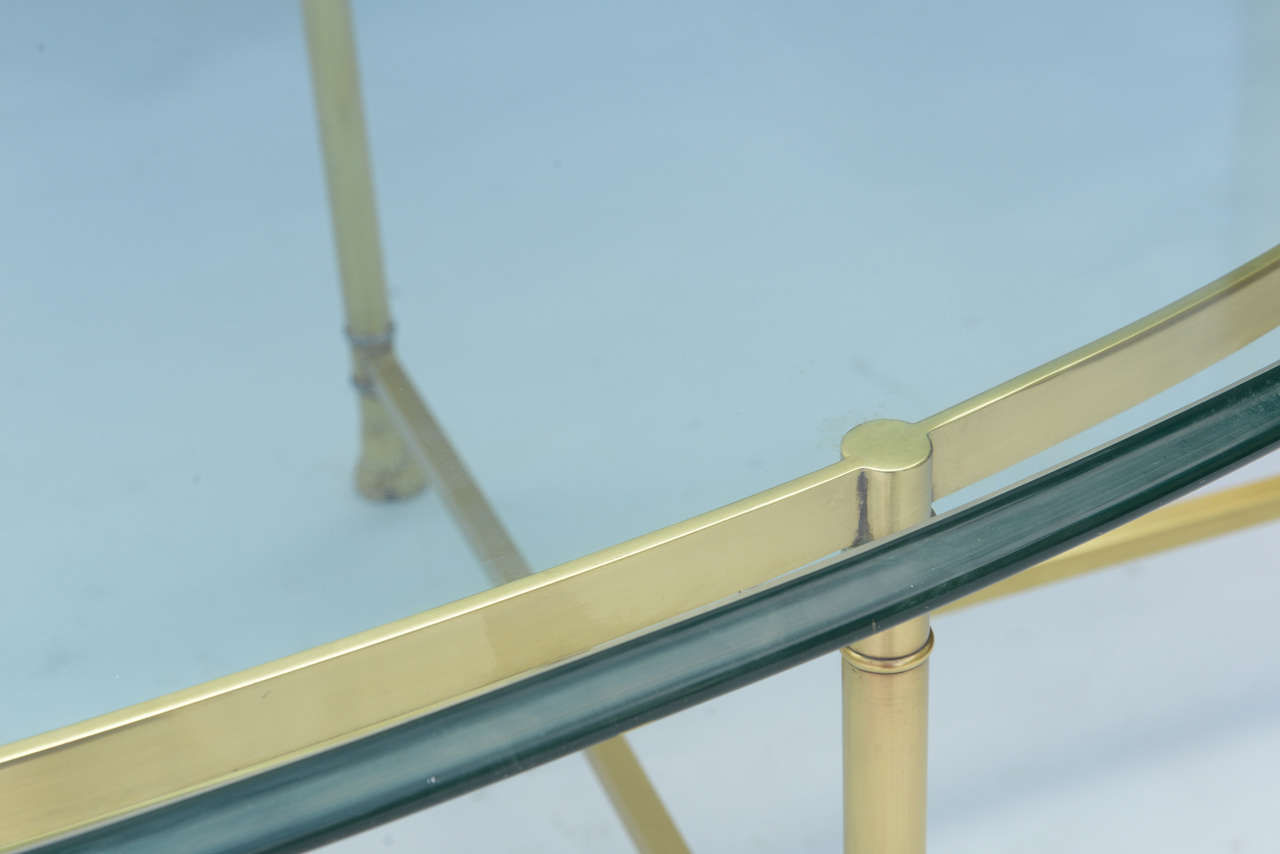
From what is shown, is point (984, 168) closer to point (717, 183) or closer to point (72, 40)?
point (717, 183)

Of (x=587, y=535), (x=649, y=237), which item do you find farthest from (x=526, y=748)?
(x=649, y=237)

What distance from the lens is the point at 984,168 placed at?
0.41m

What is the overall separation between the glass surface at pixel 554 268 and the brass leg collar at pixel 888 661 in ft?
0.14

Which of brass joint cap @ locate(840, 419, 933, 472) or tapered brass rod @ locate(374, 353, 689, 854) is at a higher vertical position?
tapered brass rod @ locate(374, 353, 689, 854)

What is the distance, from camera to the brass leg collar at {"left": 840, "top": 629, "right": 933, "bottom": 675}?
0.32m

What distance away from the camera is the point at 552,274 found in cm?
42

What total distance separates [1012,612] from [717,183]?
0.93 ft

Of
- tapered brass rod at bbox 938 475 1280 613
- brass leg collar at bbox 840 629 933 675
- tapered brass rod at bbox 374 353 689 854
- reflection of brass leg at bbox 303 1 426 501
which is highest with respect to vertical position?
reflection of brass leg at bbox 303 1 426 501

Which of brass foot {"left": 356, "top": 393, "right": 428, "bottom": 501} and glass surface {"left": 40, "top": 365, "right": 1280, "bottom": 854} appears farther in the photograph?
brass foot {"left": 356, "top": 393, "right": 428, "bottom": 501}

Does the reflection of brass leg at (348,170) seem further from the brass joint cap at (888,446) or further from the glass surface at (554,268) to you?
the brass joint cap at (888,446)

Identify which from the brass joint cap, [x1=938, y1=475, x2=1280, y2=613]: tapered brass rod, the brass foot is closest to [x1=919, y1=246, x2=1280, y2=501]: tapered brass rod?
the brass joint cap

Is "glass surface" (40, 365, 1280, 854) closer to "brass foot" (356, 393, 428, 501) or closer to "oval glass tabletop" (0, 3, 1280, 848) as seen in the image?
"oval glass tabletop" (0, 3, 1280, 848)

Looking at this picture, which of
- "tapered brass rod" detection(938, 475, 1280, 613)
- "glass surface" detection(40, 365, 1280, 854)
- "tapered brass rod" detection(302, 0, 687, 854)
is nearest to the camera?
"glass surface" detection(40, 365, 1280, 854)

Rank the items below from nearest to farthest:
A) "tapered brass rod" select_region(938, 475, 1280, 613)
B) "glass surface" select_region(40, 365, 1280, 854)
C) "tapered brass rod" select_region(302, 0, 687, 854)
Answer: "glass surface" select_region(40, 365, 1280, 854) → "tapered brass rod" select_region(302, 0, 687, 854) → "tapered brass rod" select_region(938, 475, 1280, 613)
